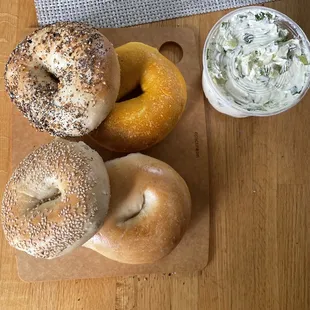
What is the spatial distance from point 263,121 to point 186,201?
11.8 inches

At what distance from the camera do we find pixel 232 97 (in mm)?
976

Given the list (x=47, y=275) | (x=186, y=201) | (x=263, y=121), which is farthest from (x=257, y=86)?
(x=47, y=275)

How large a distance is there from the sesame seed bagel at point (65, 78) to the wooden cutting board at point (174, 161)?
5.5 inches

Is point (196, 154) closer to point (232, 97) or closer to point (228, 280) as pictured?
point (232, 97)

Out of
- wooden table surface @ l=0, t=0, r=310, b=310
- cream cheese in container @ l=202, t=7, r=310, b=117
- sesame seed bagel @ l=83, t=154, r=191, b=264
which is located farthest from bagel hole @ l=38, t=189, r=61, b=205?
cream cheese in container @ l=202, t=7, r=310, b=117

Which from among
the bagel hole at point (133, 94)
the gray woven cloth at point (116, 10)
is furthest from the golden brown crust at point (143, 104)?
the gray woven cloth at point (116, 10)

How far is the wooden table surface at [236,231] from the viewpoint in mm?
1066

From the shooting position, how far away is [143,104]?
97 centimetres

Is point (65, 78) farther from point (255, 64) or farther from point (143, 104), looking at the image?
point (255, 64)

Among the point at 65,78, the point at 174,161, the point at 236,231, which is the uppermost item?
the point at 65,78

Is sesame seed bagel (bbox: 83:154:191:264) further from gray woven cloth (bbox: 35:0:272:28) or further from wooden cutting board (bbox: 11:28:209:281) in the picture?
gray woven cloth (bbox: 35:0:272:28)

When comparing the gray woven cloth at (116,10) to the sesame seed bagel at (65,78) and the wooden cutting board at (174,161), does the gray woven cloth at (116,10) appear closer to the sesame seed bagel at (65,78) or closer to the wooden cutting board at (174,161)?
the wooden cutting board at (174,161)

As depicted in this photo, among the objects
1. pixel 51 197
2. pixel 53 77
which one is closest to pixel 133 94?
pixel 53 77

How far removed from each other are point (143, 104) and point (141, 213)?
0.78 ft
